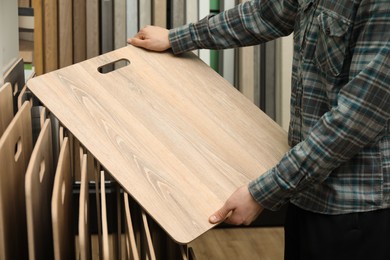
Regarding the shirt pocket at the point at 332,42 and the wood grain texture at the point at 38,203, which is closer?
the wood grain texture at the point at 38,203

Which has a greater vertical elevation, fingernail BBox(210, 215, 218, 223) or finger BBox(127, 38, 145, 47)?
finger BBox(127, 38, 145, 47)

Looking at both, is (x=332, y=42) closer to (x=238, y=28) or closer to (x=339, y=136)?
(x=339, y=136)

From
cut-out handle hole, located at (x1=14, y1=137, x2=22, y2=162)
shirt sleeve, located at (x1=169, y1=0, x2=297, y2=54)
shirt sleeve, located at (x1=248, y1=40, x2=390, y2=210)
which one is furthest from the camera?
shirt sleeve, located at (x1=169, y1=0, x2=297, y2=54)

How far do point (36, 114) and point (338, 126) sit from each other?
3.08 ft

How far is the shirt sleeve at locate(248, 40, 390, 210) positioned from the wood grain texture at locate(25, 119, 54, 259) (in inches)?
15.4

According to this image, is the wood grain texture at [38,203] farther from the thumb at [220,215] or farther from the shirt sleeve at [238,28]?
the shirt sleeve at [238,28]

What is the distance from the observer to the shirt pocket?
1092 millimetres

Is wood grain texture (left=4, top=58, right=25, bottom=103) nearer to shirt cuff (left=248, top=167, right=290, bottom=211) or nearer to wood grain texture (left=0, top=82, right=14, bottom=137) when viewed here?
wood grain texture (left=0, top=82, right=14, bottom=137)

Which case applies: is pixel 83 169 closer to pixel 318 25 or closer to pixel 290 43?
pixel 318 25

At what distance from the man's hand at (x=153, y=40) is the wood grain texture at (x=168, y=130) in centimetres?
2

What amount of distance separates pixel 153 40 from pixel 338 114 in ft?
1.93

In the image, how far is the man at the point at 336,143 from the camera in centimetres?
104

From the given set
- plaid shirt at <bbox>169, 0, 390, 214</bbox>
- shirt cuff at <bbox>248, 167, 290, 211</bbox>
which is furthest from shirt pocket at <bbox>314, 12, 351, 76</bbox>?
shirt cuff at <bbox>248, 167, 290, 211</bbox>

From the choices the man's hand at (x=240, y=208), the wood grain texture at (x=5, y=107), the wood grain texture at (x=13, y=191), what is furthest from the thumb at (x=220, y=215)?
the wood grain texture at (x=5, y=107)
